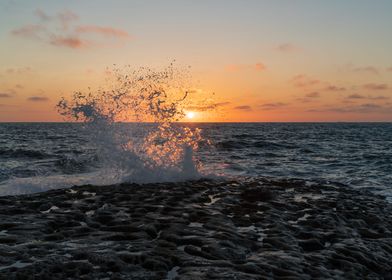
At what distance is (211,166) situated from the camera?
24172mm

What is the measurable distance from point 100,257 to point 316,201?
8799 mm

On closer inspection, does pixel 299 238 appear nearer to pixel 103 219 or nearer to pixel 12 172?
pixel 103 219

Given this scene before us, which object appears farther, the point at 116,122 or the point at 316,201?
the point at 116,122

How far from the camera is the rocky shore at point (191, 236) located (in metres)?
6.50

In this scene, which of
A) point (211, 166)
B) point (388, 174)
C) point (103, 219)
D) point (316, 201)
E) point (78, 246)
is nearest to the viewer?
point (78, 246)

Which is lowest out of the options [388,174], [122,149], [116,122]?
[388,174]

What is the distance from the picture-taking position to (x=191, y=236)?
27.1ft

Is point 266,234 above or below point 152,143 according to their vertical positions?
below

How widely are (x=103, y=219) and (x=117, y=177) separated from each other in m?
8.52

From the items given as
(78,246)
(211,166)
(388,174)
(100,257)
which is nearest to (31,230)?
(78,246)

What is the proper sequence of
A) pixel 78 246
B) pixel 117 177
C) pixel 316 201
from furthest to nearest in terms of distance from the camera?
pixel 117 177 → pixel 316 201 → pixel 78 246

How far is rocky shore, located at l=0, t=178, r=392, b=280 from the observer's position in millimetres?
6496

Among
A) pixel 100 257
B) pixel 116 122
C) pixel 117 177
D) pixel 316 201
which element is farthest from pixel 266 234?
pixel 116 122

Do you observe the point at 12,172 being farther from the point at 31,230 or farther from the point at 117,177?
the point at 31,230
